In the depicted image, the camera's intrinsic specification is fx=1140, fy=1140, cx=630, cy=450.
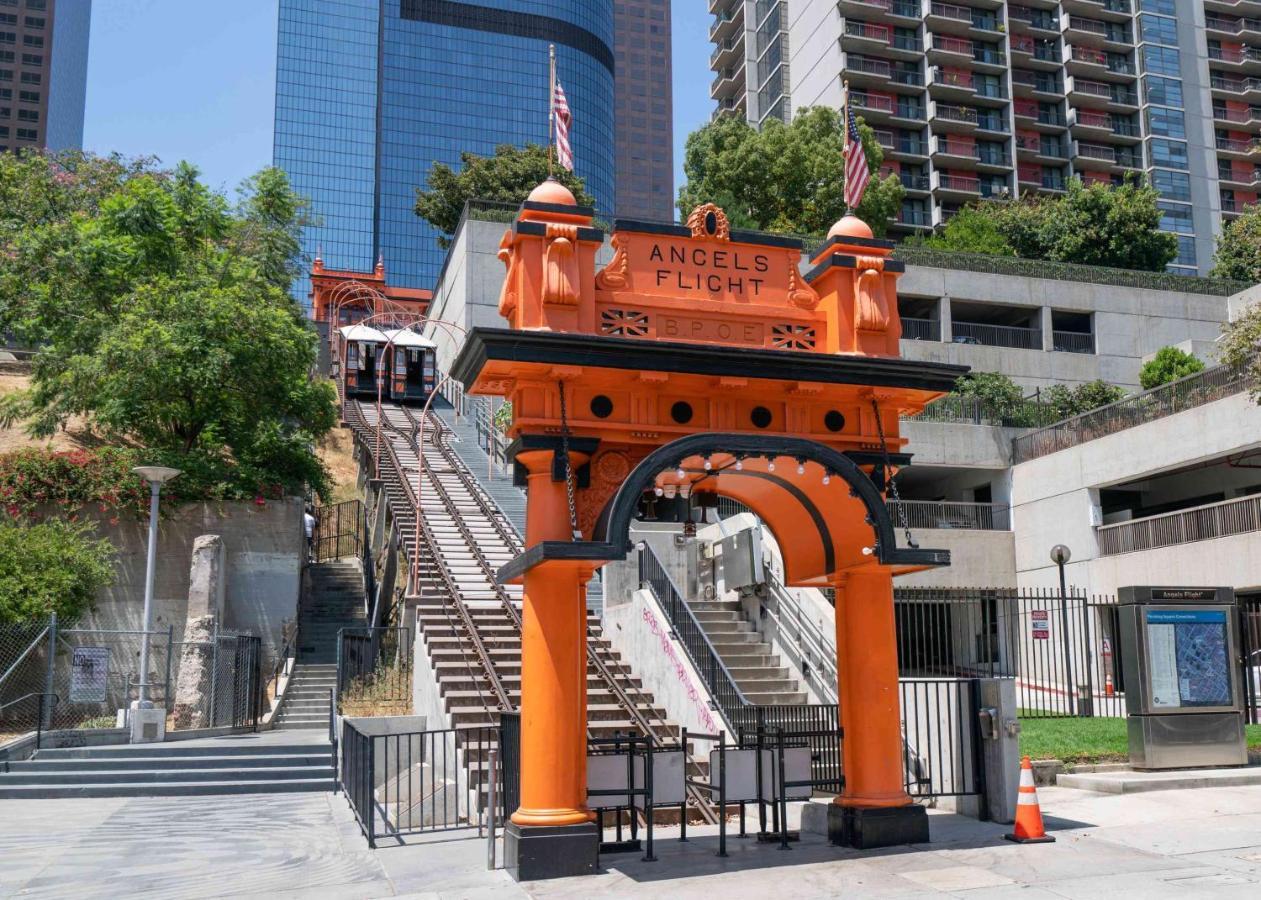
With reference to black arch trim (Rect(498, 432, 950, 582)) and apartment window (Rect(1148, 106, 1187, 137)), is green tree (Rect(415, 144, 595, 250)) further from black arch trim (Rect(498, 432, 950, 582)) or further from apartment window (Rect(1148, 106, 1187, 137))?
black arch trim (Rect(498, 432, 950, 582))

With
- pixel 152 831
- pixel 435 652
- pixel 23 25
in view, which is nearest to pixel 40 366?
pixel 435 652

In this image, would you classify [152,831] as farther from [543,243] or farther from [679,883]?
[543,243]

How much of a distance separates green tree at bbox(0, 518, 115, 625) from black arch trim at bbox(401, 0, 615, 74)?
434ft

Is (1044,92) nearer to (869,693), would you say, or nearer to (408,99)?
(869,693)

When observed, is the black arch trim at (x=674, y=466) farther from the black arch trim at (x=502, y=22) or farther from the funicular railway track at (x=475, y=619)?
the black arch trim at (x=502, y=22)

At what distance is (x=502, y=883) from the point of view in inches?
387

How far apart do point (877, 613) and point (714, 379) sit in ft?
9.64

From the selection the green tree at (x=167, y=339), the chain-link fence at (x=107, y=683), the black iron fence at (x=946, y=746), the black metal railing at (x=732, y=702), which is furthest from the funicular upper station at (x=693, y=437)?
the green tree at (x=167, y=339)

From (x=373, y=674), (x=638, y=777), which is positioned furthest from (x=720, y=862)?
(x=373, y=674)

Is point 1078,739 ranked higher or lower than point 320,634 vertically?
lower

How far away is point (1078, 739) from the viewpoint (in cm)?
1597

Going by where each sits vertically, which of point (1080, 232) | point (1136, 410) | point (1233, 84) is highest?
point (1233, 84)

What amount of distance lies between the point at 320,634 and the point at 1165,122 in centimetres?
6756

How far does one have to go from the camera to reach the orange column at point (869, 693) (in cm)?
1127
